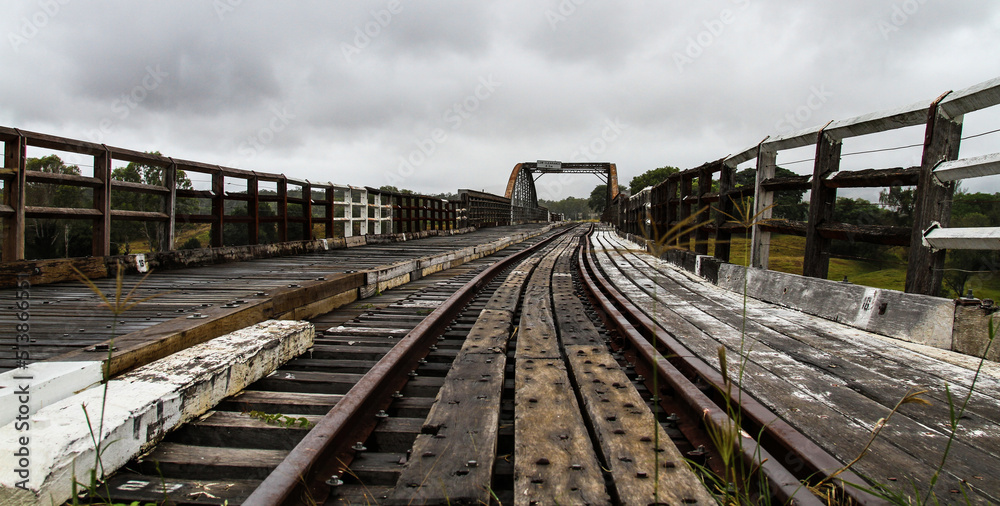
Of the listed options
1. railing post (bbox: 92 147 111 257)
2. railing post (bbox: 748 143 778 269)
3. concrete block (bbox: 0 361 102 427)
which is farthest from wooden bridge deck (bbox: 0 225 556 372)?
railing post (bbox: 748 143 778 269)

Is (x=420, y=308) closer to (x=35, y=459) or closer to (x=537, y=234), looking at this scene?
(x=35, y=459)

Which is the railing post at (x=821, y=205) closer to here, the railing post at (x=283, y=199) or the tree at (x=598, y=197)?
the railing post at (x=283, y=199)

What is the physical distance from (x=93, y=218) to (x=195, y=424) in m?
4.15

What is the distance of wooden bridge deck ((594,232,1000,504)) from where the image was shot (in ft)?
5.11

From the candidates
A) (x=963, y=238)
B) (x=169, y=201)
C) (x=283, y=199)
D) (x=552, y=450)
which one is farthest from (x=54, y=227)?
(x=963, y=238)

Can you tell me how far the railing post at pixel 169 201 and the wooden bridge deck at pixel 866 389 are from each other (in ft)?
18.7

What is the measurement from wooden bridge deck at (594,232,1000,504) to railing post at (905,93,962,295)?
1.42 feet

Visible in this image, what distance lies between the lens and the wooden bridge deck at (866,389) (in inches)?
61.4

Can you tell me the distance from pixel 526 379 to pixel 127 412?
1.62 m

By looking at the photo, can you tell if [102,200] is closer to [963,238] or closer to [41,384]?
[41,384]

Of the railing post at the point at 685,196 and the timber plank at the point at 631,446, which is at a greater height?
the railing post at the point at 685,196

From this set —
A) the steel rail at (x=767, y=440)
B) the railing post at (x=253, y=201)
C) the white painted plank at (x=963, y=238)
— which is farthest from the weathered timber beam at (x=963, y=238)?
the railing post at (x=253, y=201)

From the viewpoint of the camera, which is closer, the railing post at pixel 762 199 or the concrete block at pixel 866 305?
the concrete block at pixel 866 305

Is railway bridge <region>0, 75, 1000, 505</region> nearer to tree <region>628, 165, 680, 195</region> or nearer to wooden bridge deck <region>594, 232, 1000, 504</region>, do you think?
wooden bridge deck <region>594, 232, 1000, 504</region>
